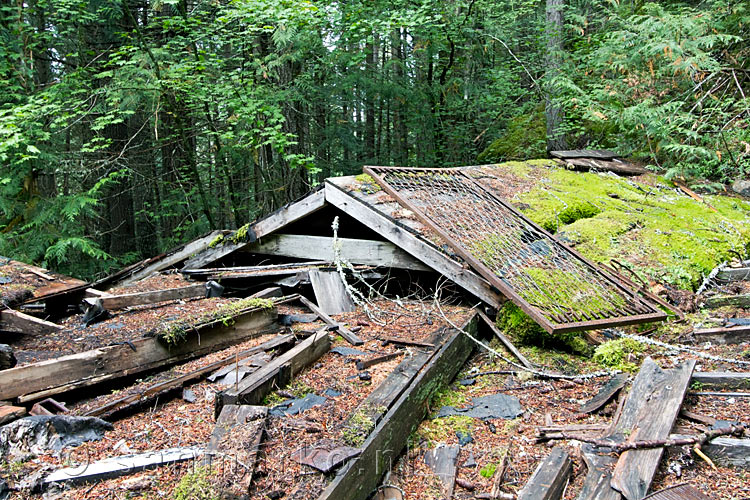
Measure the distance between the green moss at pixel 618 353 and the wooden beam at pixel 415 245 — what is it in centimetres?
95

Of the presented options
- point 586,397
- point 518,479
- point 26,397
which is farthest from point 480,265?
point 26,397

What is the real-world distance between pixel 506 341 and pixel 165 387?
2744 mm

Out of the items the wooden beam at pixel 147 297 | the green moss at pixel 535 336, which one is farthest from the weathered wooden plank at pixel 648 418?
the wooden beam at pixel 147 297

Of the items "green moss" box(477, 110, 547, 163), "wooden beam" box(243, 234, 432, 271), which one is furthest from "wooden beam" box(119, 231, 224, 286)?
"green moss" box(477, 110, 547, 163)

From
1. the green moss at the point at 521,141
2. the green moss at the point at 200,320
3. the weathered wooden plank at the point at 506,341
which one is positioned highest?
the green moss at the point at 521,141

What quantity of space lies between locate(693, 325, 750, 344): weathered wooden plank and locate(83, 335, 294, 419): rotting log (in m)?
3.41

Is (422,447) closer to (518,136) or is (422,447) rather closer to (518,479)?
(518,479)

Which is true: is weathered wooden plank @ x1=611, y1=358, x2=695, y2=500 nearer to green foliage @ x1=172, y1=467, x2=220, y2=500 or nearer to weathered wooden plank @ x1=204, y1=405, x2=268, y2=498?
weathered wooden plank @ x1=204, y1=405, x2=268, y2=498

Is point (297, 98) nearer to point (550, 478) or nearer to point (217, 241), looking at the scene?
point (217, 241)

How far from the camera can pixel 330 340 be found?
3.98 meters

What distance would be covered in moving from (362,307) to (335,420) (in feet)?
7.69

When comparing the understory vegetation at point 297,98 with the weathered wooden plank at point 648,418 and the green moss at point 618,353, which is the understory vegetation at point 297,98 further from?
the weathered wooden plank at point 648,418

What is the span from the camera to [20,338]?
4.06 m

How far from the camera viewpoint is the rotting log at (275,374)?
8.77ft
